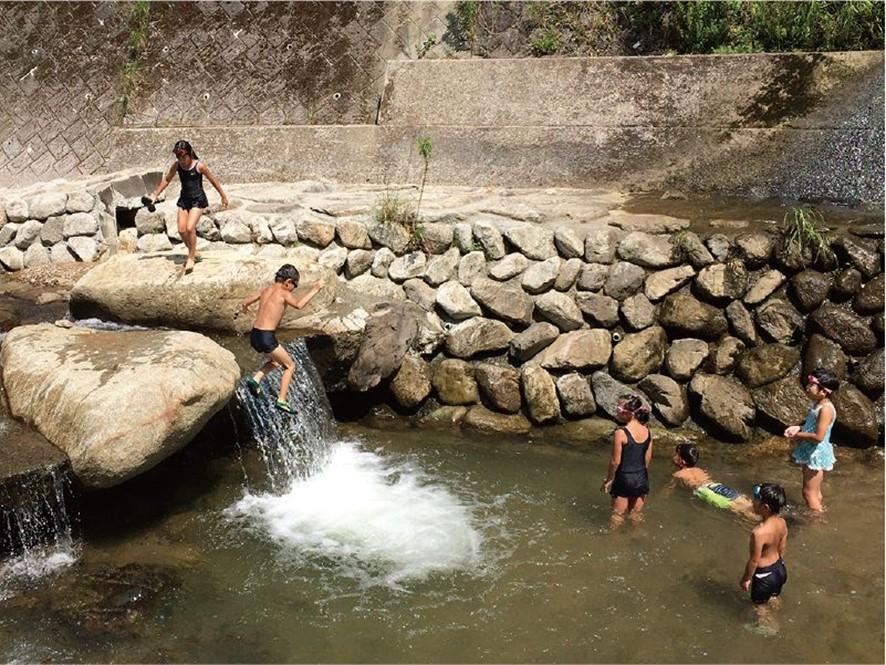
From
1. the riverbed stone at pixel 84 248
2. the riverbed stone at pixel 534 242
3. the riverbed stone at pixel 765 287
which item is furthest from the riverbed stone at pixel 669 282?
the riverbed stone at pixel 84 248

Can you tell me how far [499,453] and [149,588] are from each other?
3.38 metres

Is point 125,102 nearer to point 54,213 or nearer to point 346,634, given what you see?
point 54,213

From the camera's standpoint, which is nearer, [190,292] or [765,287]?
[190,292]

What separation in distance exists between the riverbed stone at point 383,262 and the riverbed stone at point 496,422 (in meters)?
1.92

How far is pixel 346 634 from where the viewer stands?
5367 mm

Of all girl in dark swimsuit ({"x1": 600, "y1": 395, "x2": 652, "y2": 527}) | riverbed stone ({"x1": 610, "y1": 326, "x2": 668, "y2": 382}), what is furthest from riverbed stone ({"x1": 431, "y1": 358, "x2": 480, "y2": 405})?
girl in dark swimsuit ({"x1": 600, "y1": 395, "x2": 652, "y2": 527})

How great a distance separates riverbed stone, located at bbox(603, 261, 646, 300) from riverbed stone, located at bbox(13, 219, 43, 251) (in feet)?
23.3

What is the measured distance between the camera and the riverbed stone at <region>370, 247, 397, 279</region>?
30.8 ft

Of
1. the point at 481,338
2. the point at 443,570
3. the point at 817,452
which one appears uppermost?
Answer: the point at 481,338

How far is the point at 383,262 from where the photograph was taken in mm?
9383

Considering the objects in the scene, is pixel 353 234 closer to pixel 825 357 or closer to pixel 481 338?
pixel 481 338

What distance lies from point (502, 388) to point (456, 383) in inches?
19.8

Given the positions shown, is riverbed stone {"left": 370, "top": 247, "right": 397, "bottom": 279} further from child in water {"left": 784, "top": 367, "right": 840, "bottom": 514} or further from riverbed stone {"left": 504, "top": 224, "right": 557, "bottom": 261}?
child in water {"left": 784, "top": 367, "right": 840, "bottom": 514}

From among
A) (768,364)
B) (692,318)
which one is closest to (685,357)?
(692,318)
